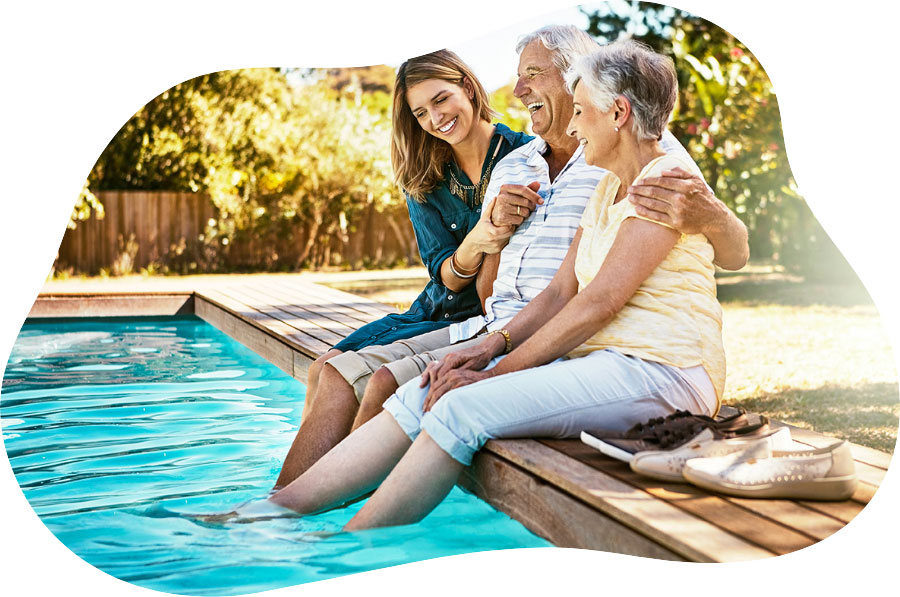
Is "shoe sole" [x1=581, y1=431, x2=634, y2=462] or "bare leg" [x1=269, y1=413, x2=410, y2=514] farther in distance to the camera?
"bare leg" [x1=269, y1=413, x2=410, y2=514]

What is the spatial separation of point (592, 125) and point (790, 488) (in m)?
1.03

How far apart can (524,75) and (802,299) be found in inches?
211

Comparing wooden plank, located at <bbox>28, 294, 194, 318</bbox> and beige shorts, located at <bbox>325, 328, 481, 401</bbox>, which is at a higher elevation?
beige shorts, located at <bbox>325, 328, 481, 401</bbox>

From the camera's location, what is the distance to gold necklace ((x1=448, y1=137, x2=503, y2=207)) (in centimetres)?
335

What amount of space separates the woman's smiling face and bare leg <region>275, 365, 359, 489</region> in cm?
89

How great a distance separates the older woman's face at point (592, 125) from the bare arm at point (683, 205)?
6.9 inches

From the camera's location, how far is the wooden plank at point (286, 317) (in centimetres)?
502

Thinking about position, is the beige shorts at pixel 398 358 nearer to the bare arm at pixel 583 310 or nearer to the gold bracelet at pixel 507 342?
the gold bracelet at pixel 507 342

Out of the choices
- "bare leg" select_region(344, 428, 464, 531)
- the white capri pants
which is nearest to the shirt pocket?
the white capri pants

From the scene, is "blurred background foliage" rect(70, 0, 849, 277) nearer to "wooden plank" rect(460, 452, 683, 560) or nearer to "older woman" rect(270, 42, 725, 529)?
"older woman" rect(270, 42, 725, 529)

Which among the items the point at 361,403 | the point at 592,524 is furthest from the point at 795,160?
the point at 361,403

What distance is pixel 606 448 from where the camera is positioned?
2295 millimetres

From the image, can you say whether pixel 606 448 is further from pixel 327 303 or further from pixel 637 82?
pixel 327 303

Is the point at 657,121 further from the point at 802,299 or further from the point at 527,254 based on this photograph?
the point at 802,299
